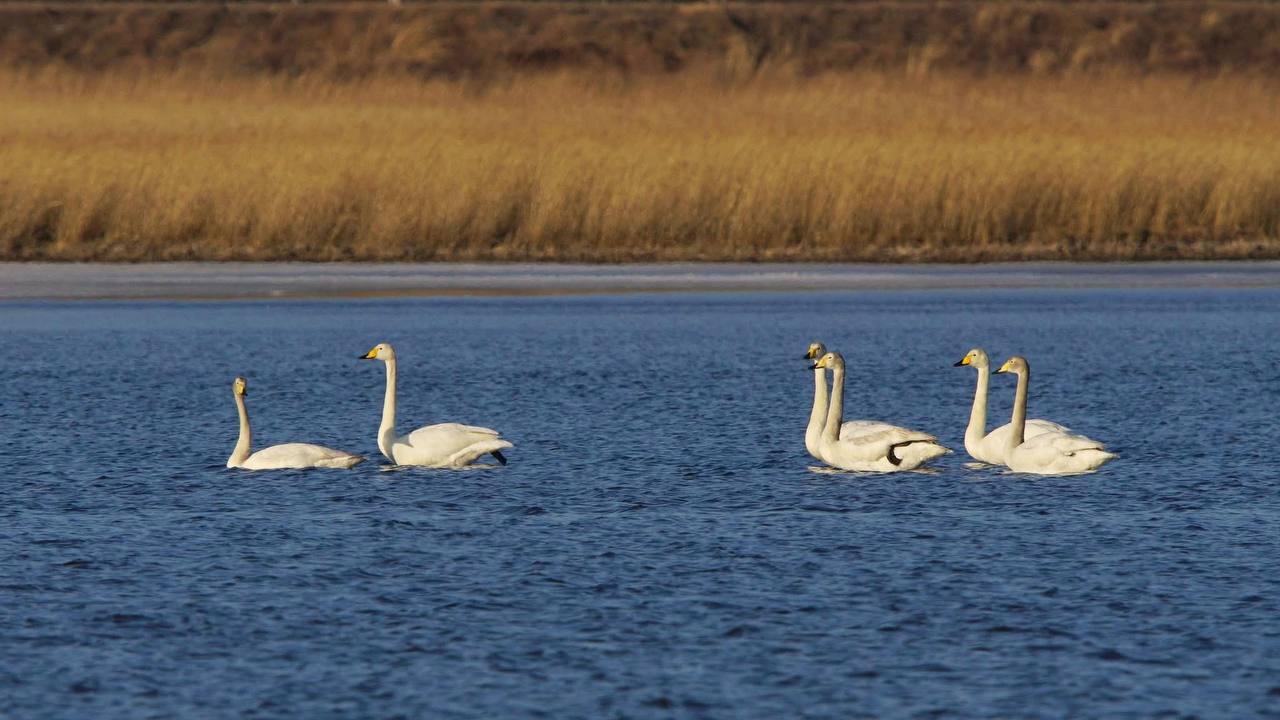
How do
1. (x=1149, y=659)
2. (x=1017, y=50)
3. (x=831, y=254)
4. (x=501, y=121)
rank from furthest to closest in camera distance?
(x=1017, y=50)
(x=501, y=121)
(x=831, y=254)
(x=1149, y=659)

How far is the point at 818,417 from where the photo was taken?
43.9ft

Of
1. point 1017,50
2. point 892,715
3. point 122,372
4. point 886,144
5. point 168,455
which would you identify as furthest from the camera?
point 1017,50

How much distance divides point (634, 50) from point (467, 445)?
43.7 metres

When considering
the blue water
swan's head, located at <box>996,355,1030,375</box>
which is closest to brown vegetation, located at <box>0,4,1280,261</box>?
the blue water

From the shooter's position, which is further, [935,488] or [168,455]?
[168,455]

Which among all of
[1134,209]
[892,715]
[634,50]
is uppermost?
[634,50]

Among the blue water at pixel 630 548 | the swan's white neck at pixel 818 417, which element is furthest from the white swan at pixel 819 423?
the blue water at pixel 630 548

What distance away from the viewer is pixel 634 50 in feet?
183

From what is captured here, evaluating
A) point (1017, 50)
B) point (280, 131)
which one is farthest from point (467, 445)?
point (1017, 50)

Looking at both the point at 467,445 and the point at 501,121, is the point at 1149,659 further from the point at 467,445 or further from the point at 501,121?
the point at 501,121

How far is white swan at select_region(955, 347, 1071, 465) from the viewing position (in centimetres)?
1306

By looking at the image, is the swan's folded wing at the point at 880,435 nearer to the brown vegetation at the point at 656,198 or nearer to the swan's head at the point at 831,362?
the swan's head at the point at 831,362

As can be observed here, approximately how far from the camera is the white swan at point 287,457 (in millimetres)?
12758

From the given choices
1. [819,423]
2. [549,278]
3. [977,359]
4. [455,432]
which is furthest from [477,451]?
[549,278]
